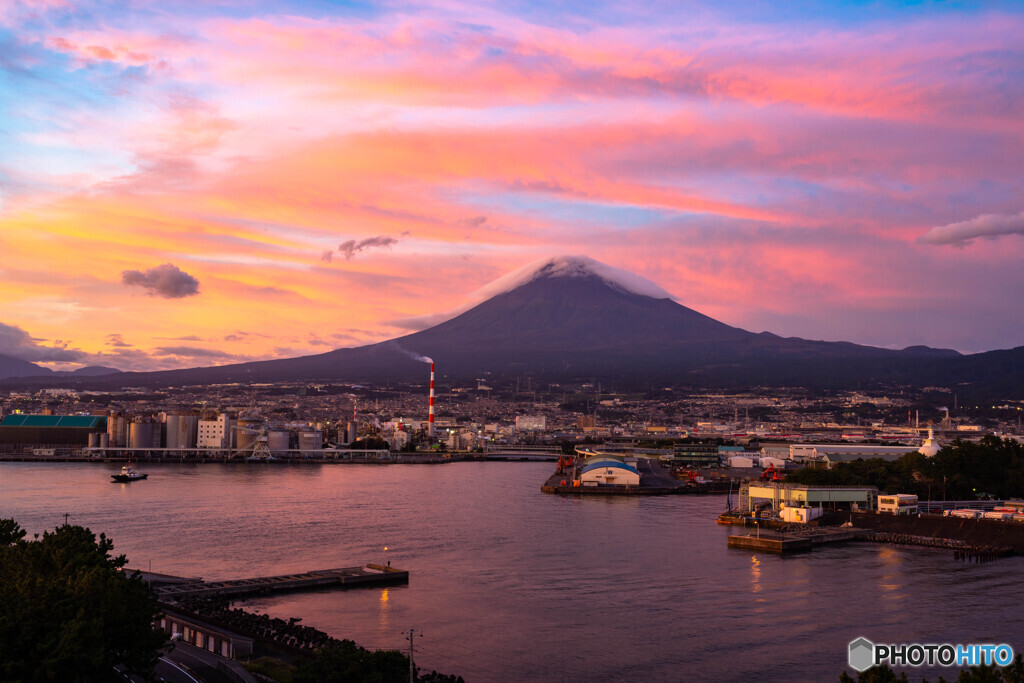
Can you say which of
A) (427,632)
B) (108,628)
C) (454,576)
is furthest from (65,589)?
(454,576)

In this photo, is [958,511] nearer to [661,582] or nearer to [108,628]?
[661,582]

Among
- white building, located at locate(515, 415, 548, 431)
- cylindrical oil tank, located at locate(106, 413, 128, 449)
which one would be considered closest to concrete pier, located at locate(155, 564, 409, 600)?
cylindrical oil tank, located at locate(106, 413, 128, 449)

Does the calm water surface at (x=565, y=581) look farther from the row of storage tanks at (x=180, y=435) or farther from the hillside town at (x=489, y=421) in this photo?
the row of storage tanks at (x=180, y=435)

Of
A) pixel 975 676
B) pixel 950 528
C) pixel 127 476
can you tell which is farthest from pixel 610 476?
pixel 975 676

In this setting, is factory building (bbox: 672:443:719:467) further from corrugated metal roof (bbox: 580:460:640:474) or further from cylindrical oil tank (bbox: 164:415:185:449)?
cylindrical oil tank (bbox: 164:415:185:449)

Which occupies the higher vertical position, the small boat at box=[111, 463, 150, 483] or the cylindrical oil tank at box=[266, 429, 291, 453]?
the cylindrical oil tank at box=[266, 429, 291, 453]

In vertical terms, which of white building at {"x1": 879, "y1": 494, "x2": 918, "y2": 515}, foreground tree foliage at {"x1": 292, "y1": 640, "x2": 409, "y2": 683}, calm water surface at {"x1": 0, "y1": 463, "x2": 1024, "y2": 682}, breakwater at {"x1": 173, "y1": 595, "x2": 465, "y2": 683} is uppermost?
foreground tree foliage at {"x1": 292, "y1": 640, "x2": 409, "y2": 683}

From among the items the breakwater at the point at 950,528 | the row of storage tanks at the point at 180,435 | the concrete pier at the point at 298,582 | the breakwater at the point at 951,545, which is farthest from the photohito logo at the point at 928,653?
the row of storage tanks at the point at 180,435
